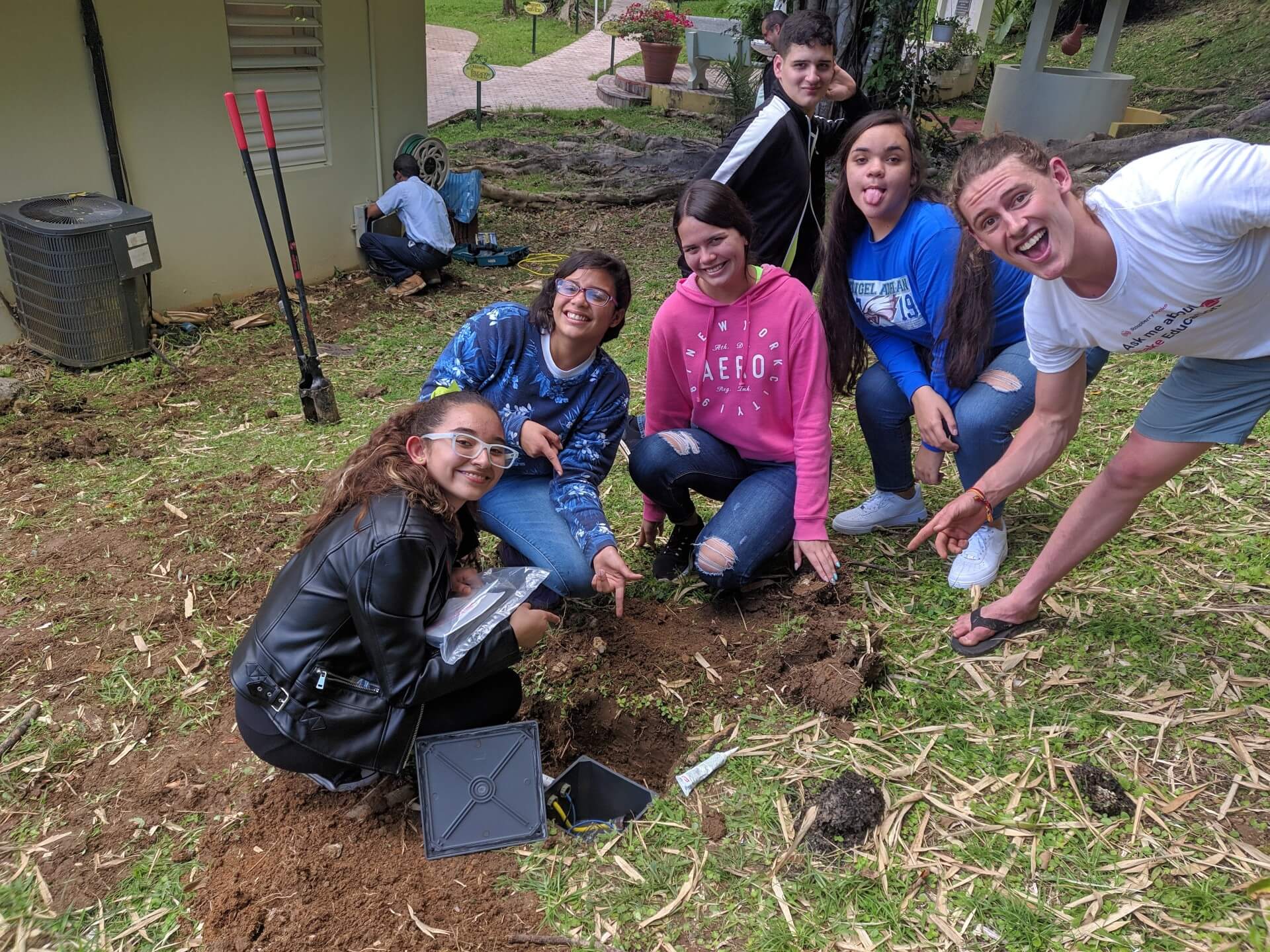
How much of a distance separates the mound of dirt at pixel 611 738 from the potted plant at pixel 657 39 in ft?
54.8

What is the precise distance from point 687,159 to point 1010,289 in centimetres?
865

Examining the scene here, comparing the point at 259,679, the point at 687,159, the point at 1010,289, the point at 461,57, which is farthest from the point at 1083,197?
the point at 461,57

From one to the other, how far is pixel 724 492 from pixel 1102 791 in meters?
1.55

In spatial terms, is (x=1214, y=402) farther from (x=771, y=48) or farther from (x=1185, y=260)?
(x=771, y=48)

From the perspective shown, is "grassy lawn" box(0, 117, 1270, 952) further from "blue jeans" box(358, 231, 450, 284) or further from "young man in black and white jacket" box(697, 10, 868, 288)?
"blue jeans" box(358, 231, 450, 284)

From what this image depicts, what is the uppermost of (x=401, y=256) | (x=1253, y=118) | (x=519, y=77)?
(x=1253, y=118)

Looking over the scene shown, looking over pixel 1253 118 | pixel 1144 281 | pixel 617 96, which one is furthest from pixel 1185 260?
pixel 617 96

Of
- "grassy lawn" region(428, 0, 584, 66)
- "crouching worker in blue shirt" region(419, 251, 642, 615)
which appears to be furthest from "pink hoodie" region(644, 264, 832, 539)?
"grassy lawn" region(428, 0, 584, 66)

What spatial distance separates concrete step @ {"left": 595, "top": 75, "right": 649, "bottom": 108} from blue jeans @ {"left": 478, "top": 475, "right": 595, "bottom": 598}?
1494cm

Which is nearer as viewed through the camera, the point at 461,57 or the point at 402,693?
the point at 402,693

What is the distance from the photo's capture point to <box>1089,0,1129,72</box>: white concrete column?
11.3 meters

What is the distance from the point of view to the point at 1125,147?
27.2ft

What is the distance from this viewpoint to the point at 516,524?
3131 mm

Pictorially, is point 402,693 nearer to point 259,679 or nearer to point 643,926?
point 259,679
